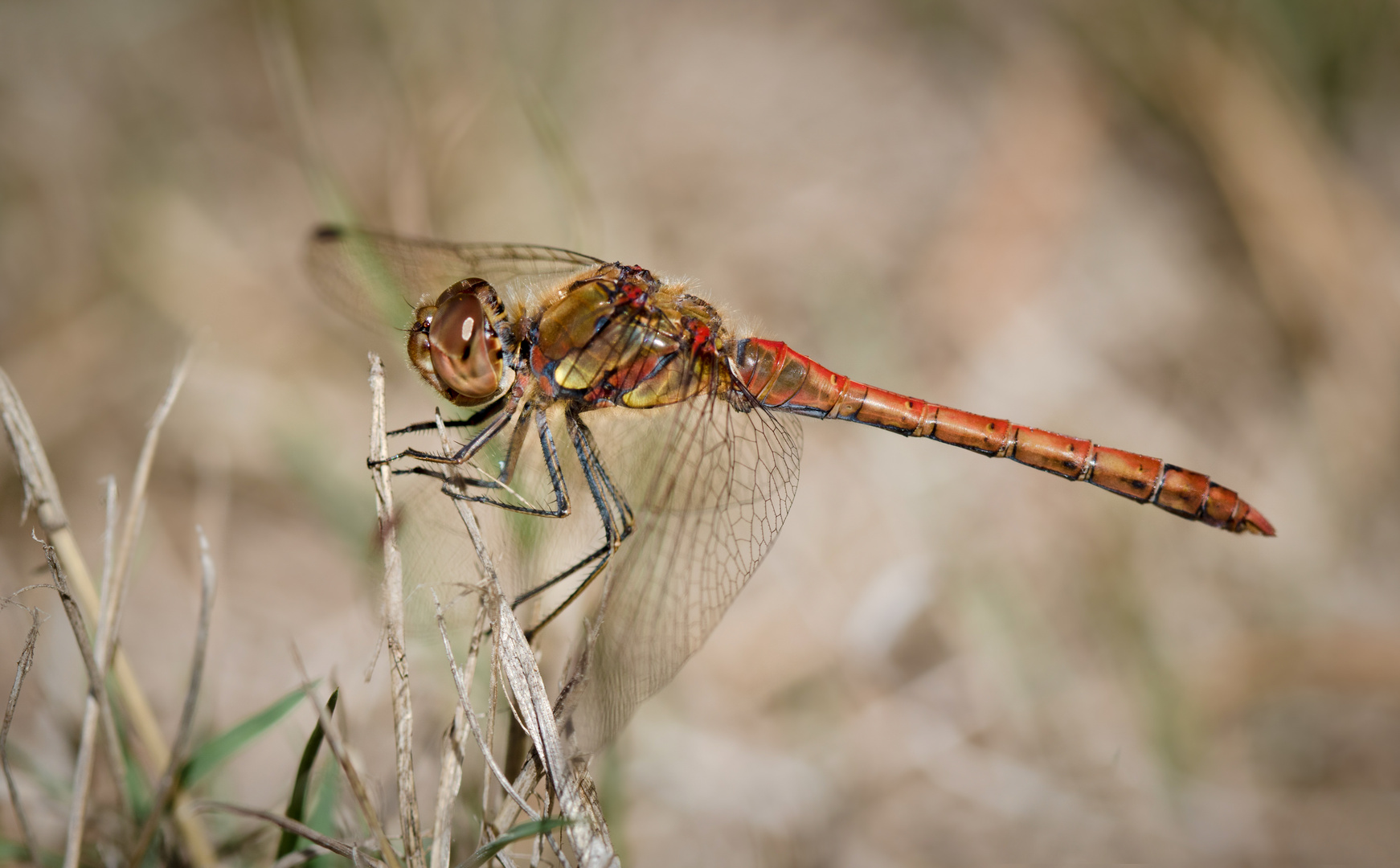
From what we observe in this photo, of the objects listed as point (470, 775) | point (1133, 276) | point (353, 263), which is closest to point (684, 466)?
point (470, 775)

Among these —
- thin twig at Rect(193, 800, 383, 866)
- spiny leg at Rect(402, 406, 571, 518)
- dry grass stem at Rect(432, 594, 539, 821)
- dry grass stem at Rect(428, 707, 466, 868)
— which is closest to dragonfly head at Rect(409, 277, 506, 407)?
spiny leg at Rect(402, 406, 571, 518)

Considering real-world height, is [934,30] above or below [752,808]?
above

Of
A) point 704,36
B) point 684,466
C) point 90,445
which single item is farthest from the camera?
point 704,36

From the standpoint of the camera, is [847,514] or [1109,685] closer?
[1109,685]

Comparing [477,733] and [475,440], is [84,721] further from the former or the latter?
[475,440]

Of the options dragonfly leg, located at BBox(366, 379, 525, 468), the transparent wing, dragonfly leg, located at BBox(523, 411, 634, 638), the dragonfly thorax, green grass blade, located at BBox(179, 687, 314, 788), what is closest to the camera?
green grass blade, located at BBox(179, 687, 314, 788)

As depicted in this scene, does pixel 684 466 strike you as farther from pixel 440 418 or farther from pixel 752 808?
pixel 752 808

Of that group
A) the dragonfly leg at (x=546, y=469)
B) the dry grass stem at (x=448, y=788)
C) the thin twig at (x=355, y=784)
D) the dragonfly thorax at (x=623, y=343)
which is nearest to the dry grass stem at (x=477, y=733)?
the dry grass stem at (x=448, y=788)

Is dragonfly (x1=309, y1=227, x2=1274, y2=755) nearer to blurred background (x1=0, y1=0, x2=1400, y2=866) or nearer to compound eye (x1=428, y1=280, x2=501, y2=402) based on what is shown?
compound eye (x1=428, y1=280, x2=501, y2=402)
